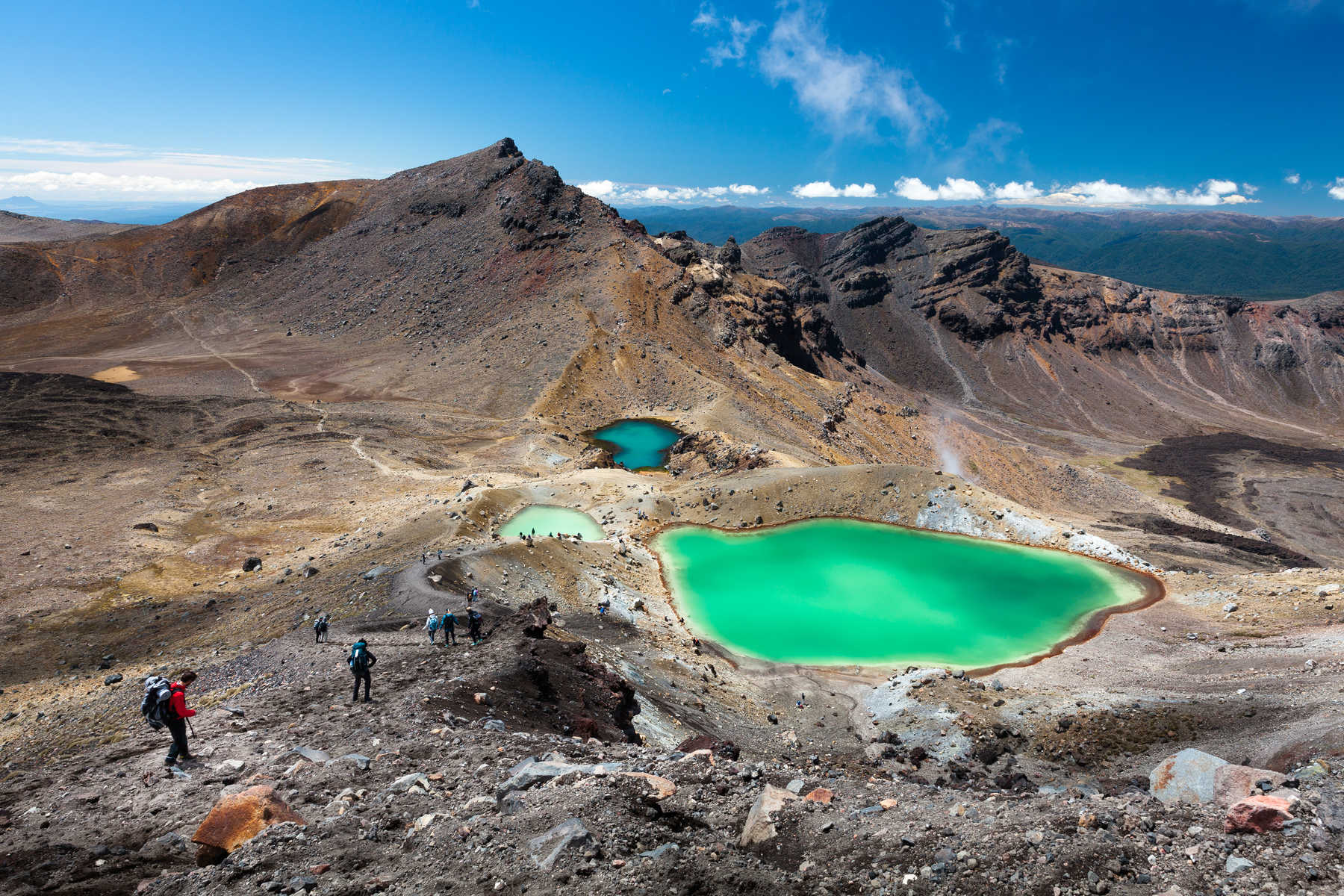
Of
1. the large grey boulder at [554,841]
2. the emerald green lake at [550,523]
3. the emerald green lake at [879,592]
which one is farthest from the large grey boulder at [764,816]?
the emerald green lake at [550,523]

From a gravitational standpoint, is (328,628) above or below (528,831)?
below

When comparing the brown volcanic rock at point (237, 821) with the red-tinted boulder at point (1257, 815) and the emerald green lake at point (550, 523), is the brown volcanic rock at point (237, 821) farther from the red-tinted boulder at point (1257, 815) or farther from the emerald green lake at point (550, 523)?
the emerald green lake at point (550, 523)

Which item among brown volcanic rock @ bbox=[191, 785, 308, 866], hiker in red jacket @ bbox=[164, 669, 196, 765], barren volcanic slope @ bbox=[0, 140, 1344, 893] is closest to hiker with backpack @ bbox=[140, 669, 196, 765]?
hiker in red jacket @ bbox=[164, 669, 196, 765]

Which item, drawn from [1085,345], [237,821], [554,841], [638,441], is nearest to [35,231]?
[638,441]

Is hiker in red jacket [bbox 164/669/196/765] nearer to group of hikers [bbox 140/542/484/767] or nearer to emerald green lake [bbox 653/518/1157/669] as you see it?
group of hikers [bbox 140/542/484/767]

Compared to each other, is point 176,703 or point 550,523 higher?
point 176,703

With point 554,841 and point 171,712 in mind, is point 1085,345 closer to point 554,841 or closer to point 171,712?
point 554,841

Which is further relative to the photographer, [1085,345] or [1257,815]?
[1085,345]

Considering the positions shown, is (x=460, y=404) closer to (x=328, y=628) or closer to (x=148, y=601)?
(x=148, y=601)

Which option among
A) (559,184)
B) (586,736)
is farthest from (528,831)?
(559,184)
